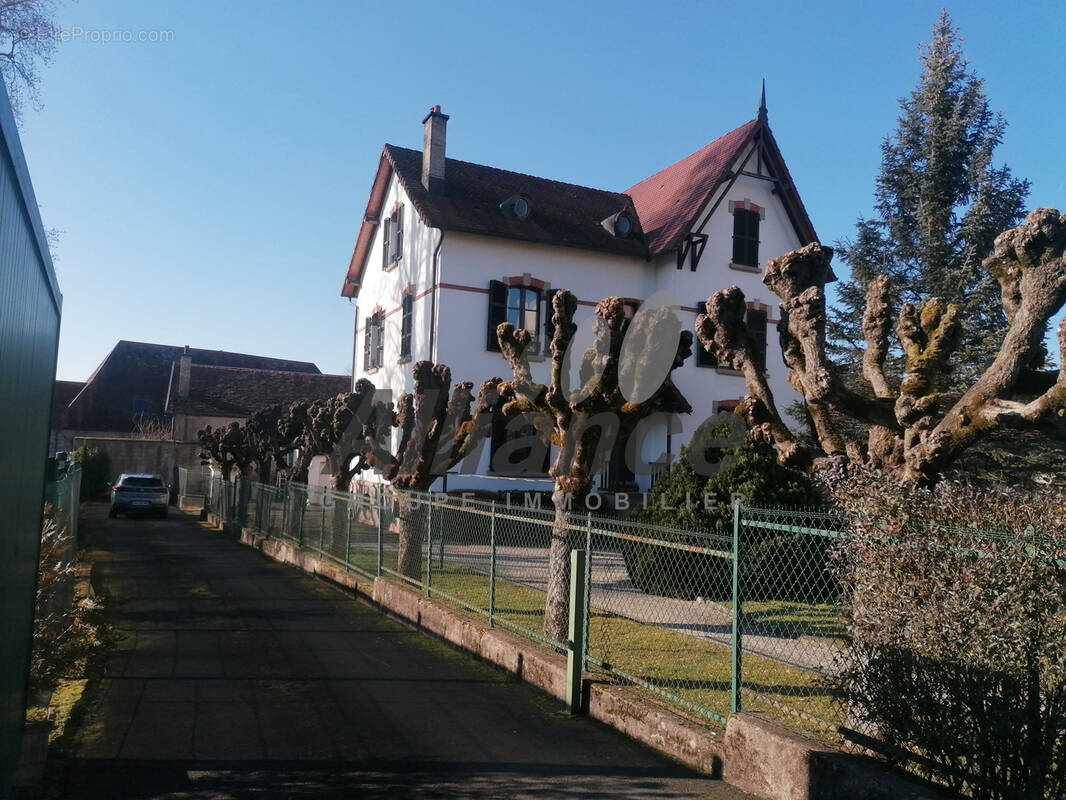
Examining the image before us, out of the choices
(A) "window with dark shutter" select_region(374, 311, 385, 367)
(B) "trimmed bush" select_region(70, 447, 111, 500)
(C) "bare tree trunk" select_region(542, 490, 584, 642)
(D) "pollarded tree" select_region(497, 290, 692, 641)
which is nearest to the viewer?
(C) "bare tree trunk" select_region(542, 490, 584, 642)

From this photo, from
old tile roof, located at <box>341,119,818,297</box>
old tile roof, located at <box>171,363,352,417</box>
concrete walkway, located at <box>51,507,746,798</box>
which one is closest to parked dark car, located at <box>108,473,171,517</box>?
old tile roof, located at <box>341,119,818,297</box>

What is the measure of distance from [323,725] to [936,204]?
1989 centimetres

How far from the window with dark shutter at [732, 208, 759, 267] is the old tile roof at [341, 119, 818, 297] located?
116 cm

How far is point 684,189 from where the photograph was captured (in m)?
24.9

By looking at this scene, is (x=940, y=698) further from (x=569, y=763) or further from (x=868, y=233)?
(x=868, y=233)

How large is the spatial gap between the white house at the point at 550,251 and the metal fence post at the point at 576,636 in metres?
14.6

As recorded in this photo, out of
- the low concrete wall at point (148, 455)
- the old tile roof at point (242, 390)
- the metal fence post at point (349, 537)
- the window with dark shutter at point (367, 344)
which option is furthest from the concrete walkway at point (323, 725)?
the old tile roof at point (242, 390)

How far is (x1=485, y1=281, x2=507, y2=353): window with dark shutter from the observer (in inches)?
866

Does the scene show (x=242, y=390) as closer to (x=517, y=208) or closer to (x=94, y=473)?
(x=94, y=473)

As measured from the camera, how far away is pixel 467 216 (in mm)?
22328

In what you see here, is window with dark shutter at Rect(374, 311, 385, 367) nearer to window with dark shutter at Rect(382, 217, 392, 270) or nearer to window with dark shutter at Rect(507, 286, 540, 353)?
window with dark shutter at Rect(382, 217, 392, 270)

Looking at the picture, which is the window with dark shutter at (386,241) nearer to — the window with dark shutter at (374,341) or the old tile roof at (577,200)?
the old tile roof at (577,200)

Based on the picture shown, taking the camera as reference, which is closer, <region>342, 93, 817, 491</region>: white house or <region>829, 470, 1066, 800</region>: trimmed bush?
<region>829, 470, 1066, 800</region>: trimmed bush

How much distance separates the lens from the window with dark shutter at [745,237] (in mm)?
24312
